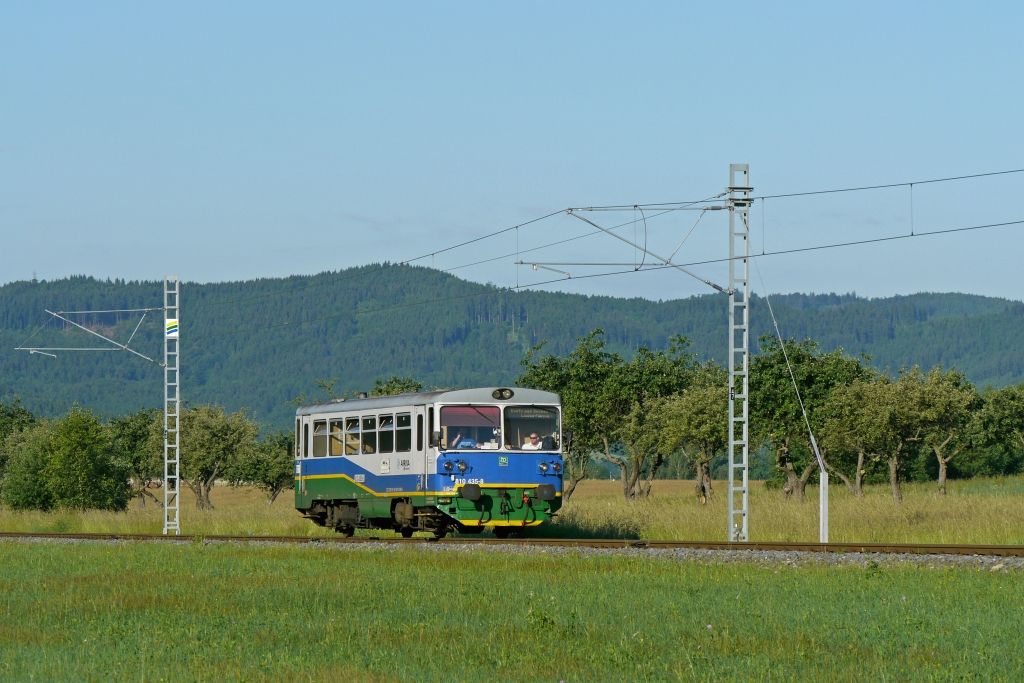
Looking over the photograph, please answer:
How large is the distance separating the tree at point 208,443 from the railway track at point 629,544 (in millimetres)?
53593

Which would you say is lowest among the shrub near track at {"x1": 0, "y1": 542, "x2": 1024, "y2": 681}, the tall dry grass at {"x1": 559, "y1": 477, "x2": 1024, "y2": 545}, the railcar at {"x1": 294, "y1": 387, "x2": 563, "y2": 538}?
the tall dry grass at {"x1": 559, "y1": 477, "x2": 1024, "y2": 545}

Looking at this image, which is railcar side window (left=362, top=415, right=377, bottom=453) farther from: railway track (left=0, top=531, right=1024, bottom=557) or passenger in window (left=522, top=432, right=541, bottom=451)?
passenger in window (left=522, top=432, right=541, bottom=451)

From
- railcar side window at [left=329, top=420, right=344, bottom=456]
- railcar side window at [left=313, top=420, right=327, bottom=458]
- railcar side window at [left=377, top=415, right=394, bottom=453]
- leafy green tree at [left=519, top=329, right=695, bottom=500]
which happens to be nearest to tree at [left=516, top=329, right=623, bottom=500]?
leafy green tree at [left=519, top=329, right=695, bottom=500]

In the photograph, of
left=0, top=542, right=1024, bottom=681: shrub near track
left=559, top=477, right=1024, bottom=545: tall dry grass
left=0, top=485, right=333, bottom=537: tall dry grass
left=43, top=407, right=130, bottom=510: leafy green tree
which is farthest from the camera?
left=43, top=407, right=130, bottom=510: leafy green tree

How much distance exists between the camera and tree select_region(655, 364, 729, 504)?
68.7m

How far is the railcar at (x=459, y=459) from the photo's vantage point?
105 ft

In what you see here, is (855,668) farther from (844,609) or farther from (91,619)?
(91,619)

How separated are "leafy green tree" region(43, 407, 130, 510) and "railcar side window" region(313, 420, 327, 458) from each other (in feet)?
155

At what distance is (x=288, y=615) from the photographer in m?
18.2

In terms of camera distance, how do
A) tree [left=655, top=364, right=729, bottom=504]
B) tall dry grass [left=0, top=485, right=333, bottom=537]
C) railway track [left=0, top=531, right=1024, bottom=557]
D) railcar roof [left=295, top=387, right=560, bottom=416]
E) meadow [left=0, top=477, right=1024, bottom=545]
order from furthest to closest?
tree [left=655, top=364, right=729, bottom=504]
tall dry grass [left=0, top=485, right=333, bottom=537]
railcar roof [left=295, top=387, right=560, bottom=416]
meadow [left=0, top=477, right=1024, bottom=545]
railway track [left=0, top=531, right=1024, bottom=557]

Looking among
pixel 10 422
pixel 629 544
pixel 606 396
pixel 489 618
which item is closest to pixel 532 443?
pixel 629 544

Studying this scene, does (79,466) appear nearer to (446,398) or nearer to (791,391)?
(791,391)

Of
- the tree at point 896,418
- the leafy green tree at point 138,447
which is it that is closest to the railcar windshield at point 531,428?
the tree at point 896,418

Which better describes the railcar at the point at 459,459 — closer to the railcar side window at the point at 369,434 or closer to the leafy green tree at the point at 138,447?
the railcar side window at the point at 369,434
